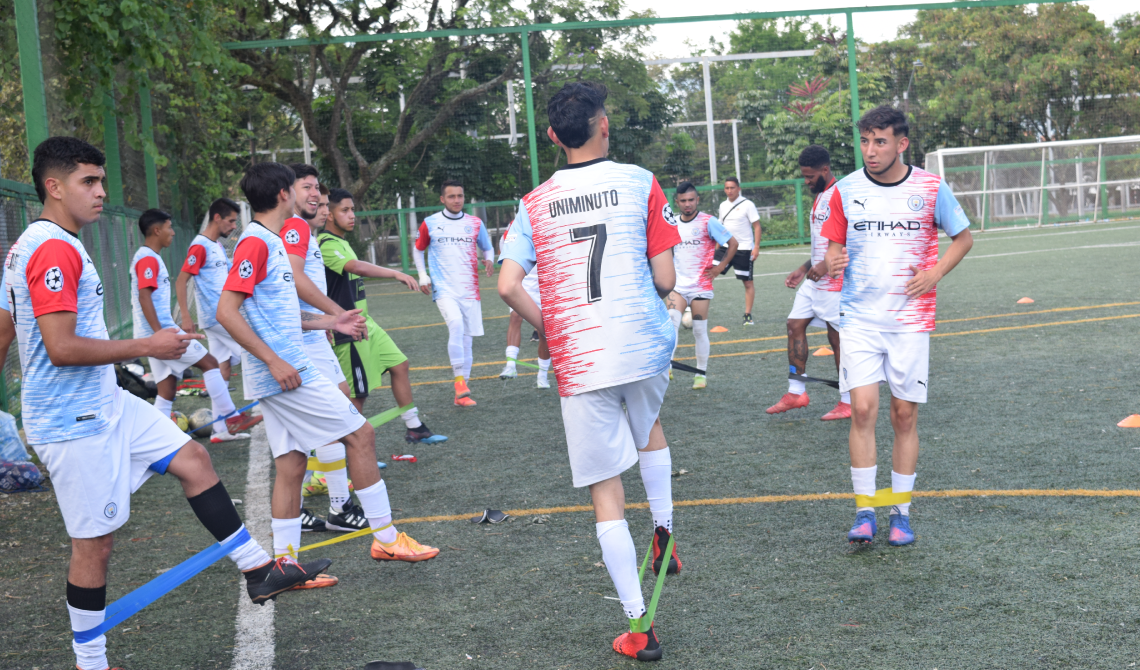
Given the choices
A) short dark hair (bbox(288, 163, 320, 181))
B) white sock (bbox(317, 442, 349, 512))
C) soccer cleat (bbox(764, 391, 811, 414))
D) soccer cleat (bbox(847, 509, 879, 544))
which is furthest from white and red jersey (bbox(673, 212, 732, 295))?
soccer cleat (bbox(847, 509, 879, 544))

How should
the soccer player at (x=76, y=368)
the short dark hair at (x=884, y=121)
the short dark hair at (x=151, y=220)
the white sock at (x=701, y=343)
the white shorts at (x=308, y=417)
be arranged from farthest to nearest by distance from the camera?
the white sock at (x=701, y=343) → the short dark hair at (x=151, y=220) → the short dark hair at (x=884, y=121) → the white shorts at (x=308, y=417) → the soccer player at (x=76, y=368)

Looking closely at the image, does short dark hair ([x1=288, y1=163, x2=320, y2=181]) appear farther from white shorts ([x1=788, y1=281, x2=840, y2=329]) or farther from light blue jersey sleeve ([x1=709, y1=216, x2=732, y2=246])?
light blue jersey sleeve ([x1=709, y1=216, x2=732, y2=246])

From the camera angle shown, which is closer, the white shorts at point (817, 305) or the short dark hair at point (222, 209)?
the white shorts at point (817, 305)

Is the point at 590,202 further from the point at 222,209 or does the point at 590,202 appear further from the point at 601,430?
the point at 222,209

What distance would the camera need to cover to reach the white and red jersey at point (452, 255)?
9586mm

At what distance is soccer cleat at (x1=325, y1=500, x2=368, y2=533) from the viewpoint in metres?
5.44

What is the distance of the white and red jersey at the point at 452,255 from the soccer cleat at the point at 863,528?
5.63 meters

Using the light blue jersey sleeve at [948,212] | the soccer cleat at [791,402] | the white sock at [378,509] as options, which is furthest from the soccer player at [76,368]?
the soccer cleat at [791,402]

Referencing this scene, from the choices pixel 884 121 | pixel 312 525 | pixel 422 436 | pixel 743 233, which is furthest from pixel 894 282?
A: pixel 743 233

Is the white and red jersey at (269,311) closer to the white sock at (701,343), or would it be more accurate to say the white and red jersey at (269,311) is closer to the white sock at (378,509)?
the white sock at (378,509)

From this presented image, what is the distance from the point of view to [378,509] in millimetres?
4727

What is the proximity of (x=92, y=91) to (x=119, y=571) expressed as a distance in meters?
6.84

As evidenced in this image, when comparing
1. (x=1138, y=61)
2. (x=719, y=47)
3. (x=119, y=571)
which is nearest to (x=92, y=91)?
(x=119, y=571)

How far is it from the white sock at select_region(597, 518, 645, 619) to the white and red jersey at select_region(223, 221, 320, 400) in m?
1.71
